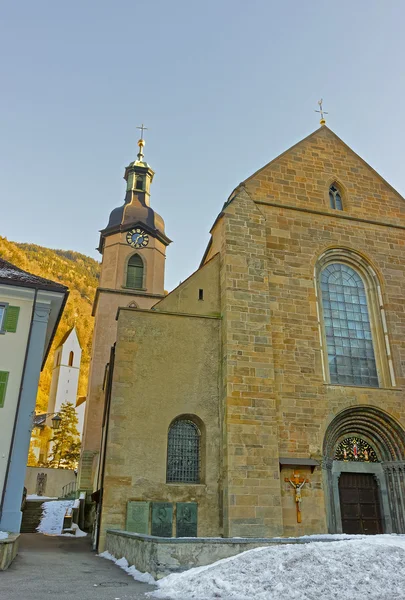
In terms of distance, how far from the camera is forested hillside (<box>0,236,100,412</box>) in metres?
97.2

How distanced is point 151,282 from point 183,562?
22.3m

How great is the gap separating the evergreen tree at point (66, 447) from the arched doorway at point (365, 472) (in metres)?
40.0

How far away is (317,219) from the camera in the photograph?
60.0 ft

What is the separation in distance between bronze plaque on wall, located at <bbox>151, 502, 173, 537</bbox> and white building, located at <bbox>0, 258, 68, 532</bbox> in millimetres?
3498

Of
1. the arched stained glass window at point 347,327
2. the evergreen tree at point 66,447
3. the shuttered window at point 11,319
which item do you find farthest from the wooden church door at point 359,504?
the evergreen tree at point 66,447

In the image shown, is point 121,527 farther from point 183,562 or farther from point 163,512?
A: point 183,562

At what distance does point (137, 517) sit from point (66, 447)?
136 ft

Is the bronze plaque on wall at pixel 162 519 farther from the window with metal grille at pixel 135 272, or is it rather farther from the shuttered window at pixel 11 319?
the window with metal grille at pixel 135 272

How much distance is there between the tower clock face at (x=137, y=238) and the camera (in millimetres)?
31261

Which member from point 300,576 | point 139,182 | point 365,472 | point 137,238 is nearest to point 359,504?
point 365,472

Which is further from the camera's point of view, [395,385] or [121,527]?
[395,385]

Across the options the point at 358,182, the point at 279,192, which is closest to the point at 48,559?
the point at 279,192

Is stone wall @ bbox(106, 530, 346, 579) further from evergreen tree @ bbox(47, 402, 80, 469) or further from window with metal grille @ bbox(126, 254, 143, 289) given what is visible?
evergreen tree @ bbox(47, 402, 80, 469)

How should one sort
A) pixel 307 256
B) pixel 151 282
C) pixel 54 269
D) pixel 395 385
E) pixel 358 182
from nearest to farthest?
pixel 395 385 < pixel 307 256 < pixel 358 182 < pixel 151 282 < pixel 54 269
